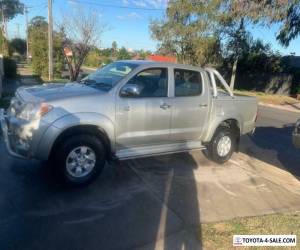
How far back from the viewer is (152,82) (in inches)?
238

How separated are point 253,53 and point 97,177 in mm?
26224

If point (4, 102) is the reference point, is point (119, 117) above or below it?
above

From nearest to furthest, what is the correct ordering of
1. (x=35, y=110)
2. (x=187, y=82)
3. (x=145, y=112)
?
(x=35, y=110)
(x=145, y=112)
(x=187, y=82)

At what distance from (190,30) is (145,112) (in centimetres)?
2200

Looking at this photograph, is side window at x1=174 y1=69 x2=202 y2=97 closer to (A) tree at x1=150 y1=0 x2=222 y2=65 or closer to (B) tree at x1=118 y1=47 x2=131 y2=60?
(A) tree at x1=150 y1=0 x2=222 y2=65

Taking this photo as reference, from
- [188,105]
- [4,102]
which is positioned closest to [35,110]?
[188,105]

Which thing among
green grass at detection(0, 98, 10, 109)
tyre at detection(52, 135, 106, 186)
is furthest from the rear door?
green grass at detection(0, 98, 10, 109)

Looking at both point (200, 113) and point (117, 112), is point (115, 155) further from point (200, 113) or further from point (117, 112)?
point (200, 113)

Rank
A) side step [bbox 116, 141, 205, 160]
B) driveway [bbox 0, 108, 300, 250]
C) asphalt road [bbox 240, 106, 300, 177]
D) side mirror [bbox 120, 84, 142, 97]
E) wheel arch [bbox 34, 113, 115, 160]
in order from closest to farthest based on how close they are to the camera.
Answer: driveway [bbox 0, 108, 300, 250] → wheel arch [bbox 34, 113, 115, 160] → side mirror [bbox 120, 84, 142, 97] → side step [bbox 116, 141, 205, 160] → asphalt road [bbox 240, 106, 300, 177]

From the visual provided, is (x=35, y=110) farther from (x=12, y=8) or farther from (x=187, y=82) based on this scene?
(x=12, y=8)

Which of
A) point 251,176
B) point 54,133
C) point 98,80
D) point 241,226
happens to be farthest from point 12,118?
point 251,176

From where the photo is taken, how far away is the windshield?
5680mm

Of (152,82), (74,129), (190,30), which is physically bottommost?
(74,129)

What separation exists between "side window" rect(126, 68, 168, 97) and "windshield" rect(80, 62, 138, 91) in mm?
197
